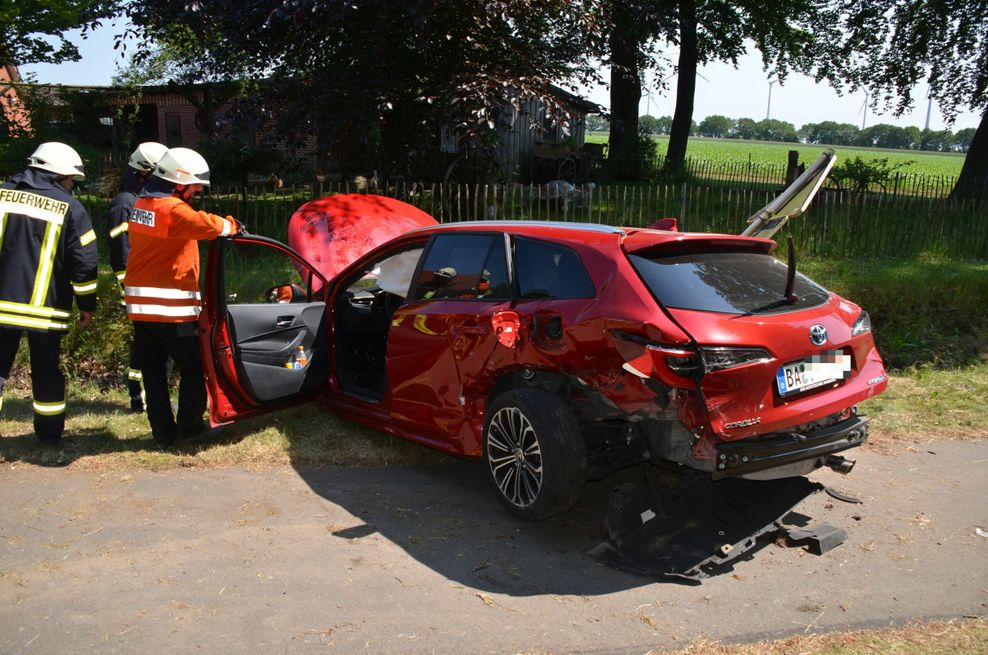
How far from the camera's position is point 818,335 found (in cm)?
423

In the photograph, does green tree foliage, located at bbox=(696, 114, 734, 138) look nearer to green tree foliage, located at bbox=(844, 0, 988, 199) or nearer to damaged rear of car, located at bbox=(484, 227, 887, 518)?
green tree foliage, located at bbox=(844, 0, 988, 199)

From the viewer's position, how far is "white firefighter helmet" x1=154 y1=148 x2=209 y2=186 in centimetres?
551

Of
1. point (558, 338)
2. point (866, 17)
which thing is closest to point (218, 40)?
point (558, 338)

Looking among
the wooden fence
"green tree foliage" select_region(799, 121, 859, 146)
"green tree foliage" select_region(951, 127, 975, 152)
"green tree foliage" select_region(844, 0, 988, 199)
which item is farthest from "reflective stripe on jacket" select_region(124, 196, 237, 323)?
"green tree foliage" select_region(799, 121, 859, 146)

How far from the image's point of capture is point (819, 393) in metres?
4.26

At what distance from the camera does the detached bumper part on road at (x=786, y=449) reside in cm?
397

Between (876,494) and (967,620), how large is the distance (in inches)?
60.8

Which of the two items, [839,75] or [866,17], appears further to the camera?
[839,75]

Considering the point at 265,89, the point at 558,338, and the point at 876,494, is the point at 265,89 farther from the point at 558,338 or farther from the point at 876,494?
the point at 876,494

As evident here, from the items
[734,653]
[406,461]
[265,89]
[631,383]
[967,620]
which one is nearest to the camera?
[734,653]

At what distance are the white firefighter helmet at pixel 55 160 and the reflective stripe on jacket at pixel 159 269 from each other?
69cm

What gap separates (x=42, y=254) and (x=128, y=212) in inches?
35.4

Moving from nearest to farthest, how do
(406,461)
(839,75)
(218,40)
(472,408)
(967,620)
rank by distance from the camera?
(967,620) → (472,408) → (406,461) → (218,40) → (839,75)

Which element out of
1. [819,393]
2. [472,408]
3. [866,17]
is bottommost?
[472,408]
